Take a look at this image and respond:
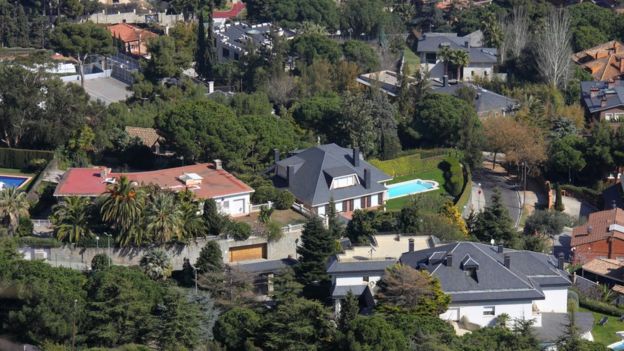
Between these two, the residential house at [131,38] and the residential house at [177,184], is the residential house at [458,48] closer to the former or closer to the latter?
the residential house at [131,38]

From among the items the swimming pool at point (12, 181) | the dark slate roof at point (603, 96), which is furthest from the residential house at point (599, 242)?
the swimming pool at point (12, 181)

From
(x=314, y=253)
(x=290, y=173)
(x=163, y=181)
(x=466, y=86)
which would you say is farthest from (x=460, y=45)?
(x=314, y=253)

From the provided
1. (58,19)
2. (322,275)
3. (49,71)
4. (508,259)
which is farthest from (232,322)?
(58,19)

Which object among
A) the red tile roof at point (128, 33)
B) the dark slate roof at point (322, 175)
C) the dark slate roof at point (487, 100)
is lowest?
the dark slate roof at point (487, 100)

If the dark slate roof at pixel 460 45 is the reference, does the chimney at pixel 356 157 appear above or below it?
above

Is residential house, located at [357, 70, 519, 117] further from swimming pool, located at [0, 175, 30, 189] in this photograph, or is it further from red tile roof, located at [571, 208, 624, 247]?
swimming pool, located at [0, 175, 30, 189]

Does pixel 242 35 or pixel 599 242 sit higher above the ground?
pixel 242 35

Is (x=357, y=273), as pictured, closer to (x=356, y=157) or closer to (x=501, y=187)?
(x=356, y=157)
